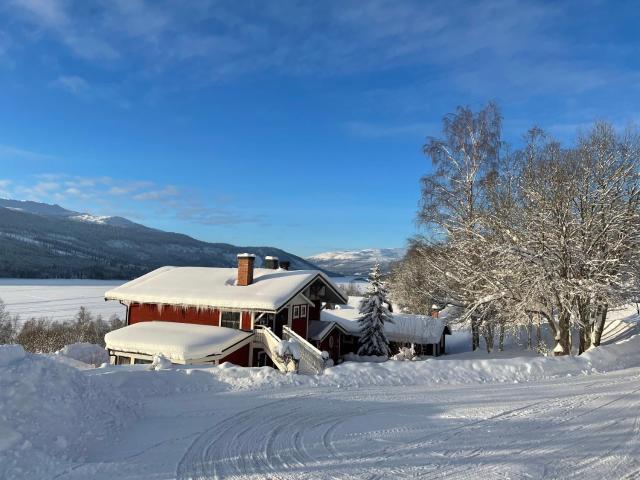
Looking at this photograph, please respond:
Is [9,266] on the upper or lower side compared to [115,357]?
upper

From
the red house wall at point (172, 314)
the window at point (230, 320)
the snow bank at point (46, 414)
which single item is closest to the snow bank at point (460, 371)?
the snow bank at point (46, 414)

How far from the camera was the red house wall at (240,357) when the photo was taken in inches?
755

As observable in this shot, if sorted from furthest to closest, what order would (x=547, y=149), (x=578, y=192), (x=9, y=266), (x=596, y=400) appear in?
(x=9, y=266), (x=547, y=149), (x=578, y=192), (x=596, y=400)

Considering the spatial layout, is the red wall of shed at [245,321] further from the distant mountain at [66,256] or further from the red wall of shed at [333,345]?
the distant mountain at [66,256]

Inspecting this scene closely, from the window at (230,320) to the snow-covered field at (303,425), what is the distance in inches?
354

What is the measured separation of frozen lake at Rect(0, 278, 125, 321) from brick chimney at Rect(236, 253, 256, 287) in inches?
1906

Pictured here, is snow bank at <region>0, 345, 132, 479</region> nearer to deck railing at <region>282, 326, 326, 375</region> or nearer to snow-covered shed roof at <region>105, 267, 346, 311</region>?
deck railing at <region>282, 326, 326, 375</region>

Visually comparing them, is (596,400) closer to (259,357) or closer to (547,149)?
(547,149)

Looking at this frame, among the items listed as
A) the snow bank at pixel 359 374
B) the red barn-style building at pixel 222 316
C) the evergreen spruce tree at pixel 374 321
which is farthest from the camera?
the evergreen spruce tree at pixel 374 321

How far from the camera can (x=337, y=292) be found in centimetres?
2659

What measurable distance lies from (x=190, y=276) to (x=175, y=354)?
692cm

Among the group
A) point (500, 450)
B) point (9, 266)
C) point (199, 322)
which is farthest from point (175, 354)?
point (9, 266)

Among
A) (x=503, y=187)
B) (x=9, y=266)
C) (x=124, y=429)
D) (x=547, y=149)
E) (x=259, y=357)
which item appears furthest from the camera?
(x=9, y=266)

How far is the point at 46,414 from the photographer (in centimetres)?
699
